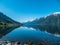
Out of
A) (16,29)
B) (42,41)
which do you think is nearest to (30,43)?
(42,41)

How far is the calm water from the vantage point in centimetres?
461

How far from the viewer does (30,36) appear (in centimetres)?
478

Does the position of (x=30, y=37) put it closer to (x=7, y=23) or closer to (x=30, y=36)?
(x=30, y=36)

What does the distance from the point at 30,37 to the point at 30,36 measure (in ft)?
0.14

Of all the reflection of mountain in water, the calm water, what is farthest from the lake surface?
the reflection of mountain in water

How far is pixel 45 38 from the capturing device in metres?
4.68

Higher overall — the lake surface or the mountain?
the mountain

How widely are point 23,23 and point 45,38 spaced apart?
0.68 meters

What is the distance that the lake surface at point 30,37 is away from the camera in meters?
4.60

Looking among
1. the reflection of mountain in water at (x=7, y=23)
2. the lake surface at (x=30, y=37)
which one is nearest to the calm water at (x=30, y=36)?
the lake surface at (x=30, y=37)

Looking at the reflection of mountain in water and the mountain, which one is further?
the reflection of mountain in water

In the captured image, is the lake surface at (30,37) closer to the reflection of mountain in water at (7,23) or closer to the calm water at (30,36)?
the calm water at (30,36)

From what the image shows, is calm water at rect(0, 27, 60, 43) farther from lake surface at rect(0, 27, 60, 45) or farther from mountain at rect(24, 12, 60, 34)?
mountain at rect(24, 12, 60, 34)

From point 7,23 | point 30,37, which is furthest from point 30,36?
point 7,23
